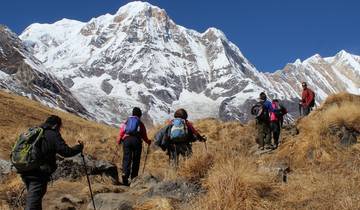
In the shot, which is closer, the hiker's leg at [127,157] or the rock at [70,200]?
the rock at [70,200]

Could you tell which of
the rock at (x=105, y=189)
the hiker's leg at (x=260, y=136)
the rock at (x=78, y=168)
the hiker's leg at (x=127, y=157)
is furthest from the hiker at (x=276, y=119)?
the rock at (x=105, y=189)

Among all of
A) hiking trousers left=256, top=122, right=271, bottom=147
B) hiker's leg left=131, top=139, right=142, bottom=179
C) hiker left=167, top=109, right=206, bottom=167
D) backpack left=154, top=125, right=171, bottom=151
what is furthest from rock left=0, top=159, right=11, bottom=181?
hiking trousers left=256, top=122, right=271, bottom=147

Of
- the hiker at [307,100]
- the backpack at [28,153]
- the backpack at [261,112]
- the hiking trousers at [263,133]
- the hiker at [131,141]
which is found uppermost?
the hiker at [307,100]

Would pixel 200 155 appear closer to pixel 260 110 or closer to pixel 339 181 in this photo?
pixel 339 181

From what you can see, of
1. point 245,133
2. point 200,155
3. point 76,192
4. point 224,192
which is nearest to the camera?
point 224,192

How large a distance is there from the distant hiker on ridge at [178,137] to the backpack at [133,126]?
517mm

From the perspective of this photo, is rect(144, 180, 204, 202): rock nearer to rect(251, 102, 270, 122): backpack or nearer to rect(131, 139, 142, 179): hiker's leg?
rect(131, 139, 142, 179): hiker's leg

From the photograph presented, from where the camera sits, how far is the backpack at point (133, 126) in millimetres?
15241

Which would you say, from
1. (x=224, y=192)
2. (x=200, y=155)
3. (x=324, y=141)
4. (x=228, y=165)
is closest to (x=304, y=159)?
(x=324, y=141)

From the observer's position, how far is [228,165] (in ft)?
35.3

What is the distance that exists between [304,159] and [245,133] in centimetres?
848

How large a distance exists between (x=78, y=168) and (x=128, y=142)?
131 centimetres

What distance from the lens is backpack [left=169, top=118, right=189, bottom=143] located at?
15.0 metres

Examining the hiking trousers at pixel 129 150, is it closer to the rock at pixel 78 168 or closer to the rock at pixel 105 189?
the rock at pixel 78 168
